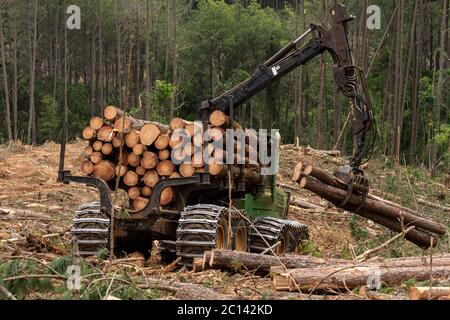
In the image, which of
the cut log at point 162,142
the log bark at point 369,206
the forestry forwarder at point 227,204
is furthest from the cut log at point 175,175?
the log bark at point 369,206

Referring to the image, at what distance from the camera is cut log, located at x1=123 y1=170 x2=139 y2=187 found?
404 inches

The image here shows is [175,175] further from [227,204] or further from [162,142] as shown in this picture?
[227,204]

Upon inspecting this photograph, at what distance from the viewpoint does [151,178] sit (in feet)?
33.4

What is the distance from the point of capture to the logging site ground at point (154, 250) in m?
6.98

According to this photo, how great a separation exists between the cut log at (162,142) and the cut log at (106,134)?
59 centimetres

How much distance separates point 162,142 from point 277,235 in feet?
7.62

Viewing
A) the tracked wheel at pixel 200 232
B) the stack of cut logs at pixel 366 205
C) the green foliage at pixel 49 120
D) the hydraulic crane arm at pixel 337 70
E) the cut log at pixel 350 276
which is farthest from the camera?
the green foliage at pixel 49 120

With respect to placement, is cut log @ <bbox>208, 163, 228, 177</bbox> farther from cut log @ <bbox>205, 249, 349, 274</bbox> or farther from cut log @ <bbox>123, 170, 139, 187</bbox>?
cut log @ <bbox>205, 249, 349, 274</bbox>

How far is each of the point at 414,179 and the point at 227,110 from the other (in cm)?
1221

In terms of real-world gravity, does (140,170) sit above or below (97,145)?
below

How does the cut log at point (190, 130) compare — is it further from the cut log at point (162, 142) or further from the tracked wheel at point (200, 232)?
the tracked wheel at point (200, 232)

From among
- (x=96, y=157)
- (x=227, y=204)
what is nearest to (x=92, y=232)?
(x=96, y=157)

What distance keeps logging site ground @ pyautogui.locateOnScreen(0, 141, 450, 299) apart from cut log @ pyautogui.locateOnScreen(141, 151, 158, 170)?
1118 mm
